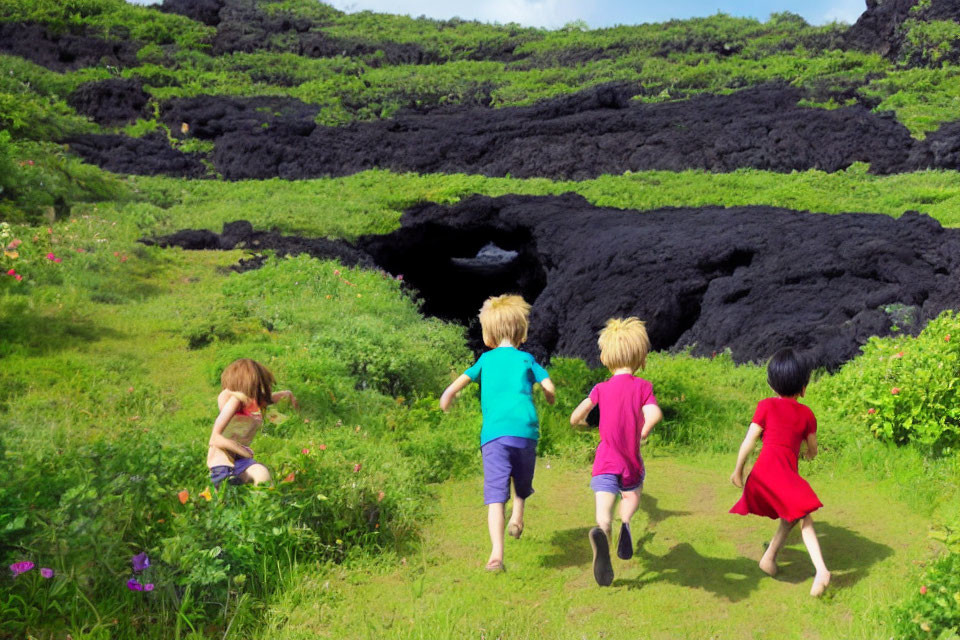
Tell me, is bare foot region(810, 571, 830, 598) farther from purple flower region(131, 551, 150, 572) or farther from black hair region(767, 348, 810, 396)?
purple flower region(131, 551, 150, 572)

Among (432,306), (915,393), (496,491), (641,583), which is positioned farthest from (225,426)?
(432,306)

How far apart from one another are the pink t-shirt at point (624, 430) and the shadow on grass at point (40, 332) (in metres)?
6.70

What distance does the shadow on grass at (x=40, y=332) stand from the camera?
898 cm

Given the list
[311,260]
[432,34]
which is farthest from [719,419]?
[432,34]

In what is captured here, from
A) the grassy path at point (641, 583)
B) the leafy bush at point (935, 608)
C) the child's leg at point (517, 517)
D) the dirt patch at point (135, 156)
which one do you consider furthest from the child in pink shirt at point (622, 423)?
the dirt patch at point (135, 156)

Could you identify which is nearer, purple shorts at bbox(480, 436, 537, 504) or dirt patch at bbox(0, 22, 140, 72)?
purple shorts at bbox(480, 436, 537, 504)

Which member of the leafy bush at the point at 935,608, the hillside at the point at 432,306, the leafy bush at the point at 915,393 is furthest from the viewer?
the leafy bush at the point at 915,393

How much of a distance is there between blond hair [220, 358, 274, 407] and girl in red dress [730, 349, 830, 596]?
10.2 ft

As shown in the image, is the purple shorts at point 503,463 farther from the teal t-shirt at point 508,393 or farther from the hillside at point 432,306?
the hillside at point 432,306

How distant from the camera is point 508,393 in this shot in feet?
17.3

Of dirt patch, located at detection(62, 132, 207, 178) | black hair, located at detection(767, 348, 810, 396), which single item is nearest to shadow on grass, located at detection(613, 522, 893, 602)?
black hair, located at detection(767, 348, 810, 396)

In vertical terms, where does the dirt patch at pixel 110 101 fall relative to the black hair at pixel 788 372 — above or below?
above

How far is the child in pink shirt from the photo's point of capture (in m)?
5.09

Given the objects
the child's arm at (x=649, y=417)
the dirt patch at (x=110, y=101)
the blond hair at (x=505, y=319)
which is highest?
the dirt patch at (x=110, y=101)
